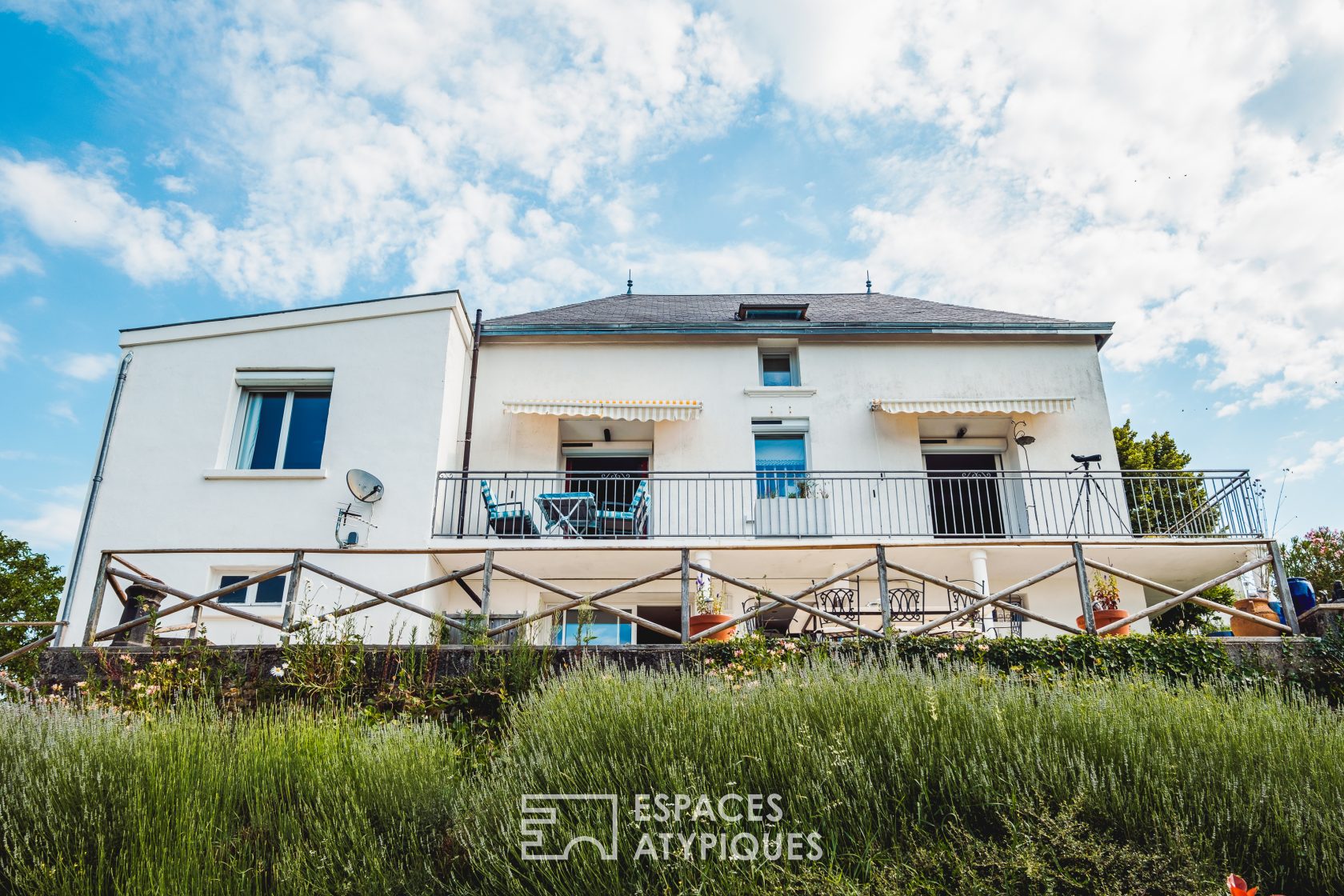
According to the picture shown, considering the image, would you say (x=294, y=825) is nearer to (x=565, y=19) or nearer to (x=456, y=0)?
(x=456, y=0)

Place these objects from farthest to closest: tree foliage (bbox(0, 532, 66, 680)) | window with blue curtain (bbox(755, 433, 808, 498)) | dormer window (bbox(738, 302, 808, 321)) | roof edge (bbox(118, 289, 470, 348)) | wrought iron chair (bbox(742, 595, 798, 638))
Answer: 1. tree foliage (bbox(0, 532, 66, 680))
2. dormer window (bbox(738, 302, 808, 321))
3. window with blue curtain (bbox(755, 433, 808, 498))
4. roof edge (bbox(118, 289, 470, 348))
5. wrought iron chair (bbox(742, 595, 798, 638))

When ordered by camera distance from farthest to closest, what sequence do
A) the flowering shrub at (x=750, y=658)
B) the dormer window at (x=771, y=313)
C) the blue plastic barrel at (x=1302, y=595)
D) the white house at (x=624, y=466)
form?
the dormer window at (x=771, y=313), the white house at (x=624, y=466), the blue plastic barrel at (x=1302, y=595), the flowering shrub at (x=750, y=658)

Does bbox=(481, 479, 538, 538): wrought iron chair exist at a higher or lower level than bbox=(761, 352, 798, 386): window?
lower

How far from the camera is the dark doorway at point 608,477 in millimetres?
12062

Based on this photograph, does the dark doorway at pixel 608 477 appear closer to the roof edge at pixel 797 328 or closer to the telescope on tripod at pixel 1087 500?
the roof edge at pixel 797 328

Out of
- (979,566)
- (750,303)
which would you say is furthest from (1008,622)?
(750,303)

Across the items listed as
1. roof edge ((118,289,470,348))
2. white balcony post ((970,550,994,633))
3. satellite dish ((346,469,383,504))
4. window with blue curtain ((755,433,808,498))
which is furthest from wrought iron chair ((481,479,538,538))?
white balcony post ((970,550,994,633))

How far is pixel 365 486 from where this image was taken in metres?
11.2

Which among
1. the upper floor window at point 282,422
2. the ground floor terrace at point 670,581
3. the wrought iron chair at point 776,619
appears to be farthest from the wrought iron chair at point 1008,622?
the upper floor window at point 282,422

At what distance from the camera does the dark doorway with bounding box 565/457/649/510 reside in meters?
12.1

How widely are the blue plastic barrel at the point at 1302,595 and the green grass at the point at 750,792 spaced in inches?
156

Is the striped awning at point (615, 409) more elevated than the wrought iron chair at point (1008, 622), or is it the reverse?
the striped awning at point (615, 409)

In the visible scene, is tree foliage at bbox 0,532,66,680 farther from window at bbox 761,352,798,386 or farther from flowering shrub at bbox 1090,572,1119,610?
flowering shrub at bbox 1090,572,1119,610

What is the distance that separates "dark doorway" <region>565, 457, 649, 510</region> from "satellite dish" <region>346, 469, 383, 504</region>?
238cm
